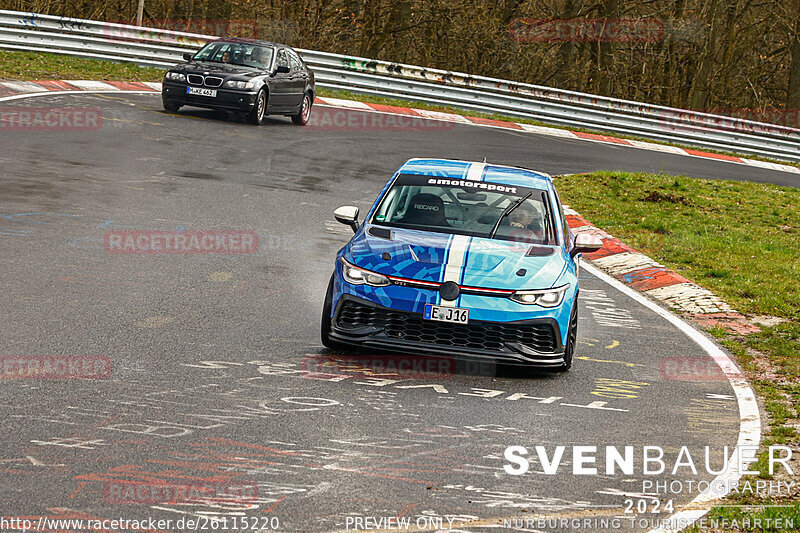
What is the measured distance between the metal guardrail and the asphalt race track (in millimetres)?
12401

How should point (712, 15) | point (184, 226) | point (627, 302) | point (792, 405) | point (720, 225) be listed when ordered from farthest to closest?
point (712, 15), point (720, 225), point (184, 226), point (627, 302), point (792, 405)

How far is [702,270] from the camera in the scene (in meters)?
13.1

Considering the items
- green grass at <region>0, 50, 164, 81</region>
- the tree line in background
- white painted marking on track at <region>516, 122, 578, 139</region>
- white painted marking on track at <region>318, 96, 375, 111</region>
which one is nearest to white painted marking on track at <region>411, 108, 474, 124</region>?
white painted marking on track at <region>318, 96, 375, 111</region>

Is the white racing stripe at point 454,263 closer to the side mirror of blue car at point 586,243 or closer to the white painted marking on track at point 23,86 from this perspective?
the side mirror of blue car at point 586,243

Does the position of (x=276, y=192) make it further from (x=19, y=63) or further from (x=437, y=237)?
(x=19, y=63)

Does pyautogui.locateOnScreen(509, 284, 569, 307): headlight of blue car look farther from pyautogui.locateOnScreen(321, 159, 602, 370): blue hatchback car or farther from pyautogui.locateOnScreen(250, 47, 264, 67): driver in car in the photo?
pyautogui.locateOnScreen(250, 47, 264, 67): driver in car

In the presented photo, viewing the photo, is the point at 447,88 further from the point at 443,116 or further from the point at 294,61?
the point at 294,61

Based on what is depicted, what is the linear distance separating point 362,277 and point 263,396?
140cm

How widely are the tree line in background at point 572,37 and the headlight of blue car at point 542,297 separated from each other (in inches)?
1071

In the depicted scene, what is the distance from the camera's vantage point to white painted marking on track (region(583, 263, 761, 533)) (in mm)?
5439

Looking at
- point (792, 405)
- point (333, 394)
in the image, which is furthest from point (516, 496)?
point (792, 405)

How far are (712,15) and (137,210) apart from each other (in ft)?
104

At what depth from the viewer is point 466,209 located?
29.7ft

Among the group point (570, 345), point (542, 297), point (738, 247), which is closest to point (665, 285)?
point (738, 247)
